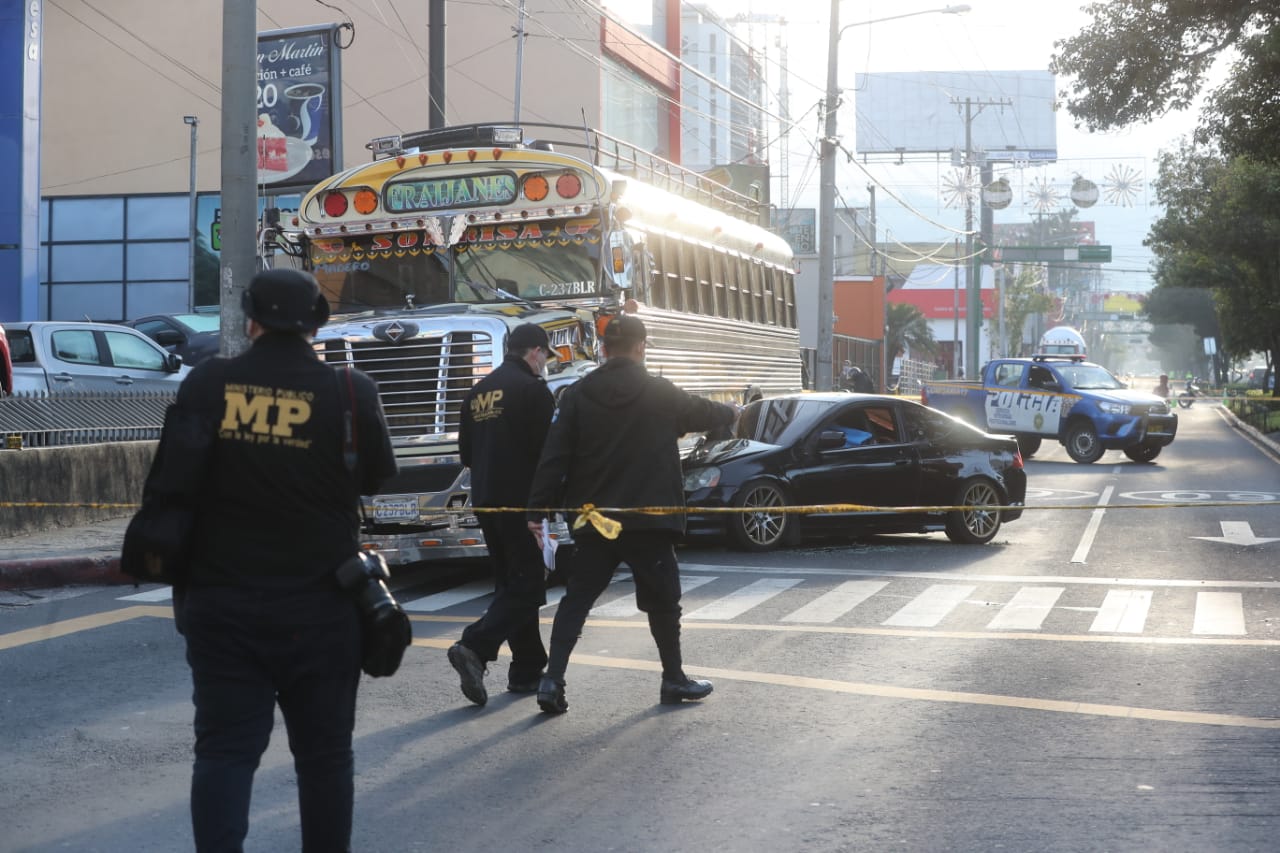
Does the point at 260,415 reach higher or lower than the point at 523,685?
higher

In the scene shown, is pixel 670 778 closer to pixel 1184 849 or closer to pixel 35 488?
pixel 1184 849

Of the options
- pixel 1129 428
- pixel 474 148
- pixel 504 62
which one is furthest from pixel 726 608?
pixel 504 62

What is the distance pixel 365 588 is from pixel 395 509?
7.83 metres

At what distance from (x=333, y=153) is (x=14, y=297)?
28.1 ft

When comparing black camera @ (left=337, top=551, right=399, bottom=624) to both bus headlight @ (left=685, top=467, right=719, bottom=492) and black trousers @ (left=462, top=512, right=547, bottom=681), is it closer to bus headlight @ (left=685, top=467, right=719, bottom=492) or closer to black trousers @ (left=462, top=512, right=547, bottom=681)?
black trousers @ (left=462, top=512, right=547, bottom=681)

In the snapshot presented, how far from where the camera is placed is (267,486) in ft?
14.2

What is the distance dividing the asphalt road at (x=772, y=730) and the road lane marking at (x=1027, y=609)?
33 millimetres

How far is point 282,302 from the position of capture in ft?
14.4

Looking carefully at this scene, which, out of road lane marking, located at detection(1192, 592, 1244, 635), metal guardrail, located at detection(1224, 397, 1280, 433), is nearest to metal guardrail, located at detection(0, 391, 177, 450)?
road lane marking, located at detection(1192, 592, 1244, 635)

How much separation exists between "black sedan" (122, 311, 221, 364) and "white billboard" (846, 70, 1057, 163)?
74637 mm

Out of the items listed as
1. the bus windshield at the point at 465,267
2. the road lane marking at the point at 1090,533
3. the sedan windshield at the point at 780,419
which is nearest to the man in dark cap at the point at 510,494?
the bus windshield at the point at 465,267

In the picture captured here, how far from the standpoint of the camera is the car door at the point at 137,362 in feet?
Result: 68.1

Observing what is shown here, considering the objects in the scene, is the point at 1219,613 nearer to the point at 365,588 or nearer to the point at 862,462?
the point at 862,462

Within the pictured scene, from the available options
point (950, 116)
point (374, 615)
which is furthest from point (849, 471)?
point (950, 116)
